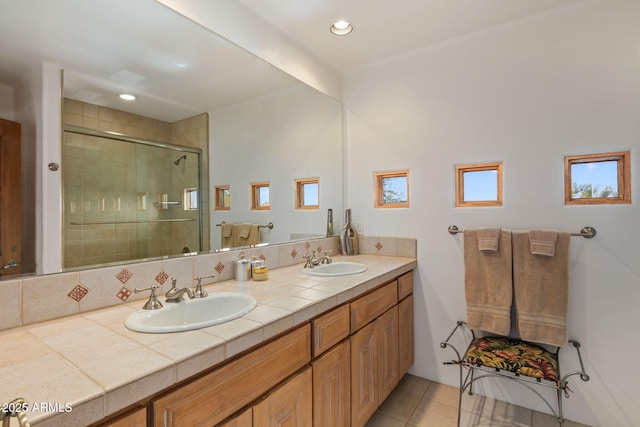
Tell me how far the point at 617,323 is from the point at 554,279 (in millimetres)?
401

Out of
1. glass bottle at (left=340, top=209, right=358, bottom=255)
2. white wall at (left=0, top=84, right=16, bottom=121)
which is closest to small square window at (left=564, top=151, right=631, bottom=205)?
glass bottle at (left=340, top=209, right=358, bottom=255)

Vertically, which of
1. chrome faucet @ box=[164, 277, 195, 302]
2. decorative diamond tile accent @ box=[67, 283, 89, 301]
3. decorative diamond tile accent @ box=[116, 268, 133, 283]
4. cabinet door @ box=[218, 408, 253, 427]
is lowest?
cabinet door @ box=[218, 408, 253, 427]

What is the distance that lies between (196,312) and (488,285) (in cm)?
170

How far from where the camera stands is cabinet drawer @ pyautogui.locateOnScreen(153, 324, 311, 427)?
81 centimetres

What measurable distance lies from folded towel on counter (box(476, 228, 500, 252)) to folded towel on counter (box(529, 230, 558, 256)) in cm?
17

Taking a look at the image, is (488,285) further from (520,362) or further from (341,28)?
(341,28)

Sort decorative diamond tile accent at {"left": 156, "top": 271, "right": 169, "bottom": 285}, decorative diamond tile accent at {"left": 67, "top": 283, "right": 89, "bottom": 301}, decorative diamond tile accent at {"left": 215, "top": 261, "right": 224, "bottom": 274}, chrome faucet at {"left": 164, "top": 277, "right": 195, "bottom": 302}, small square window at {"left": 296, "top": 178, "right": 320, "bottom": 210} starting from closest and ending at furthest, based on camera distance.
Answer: decorative diamond tile accent at {"left": 67, "top": 283, "right": 89, "bottom": 301}, chrome faucet at {"left": 164, "top": 277, "right": 195, "bottom": 302}, decorative diamond tile accent at {"left": 156, "top": 271, "right": 169, "bottom": 285}, decorative diamond tile accent at {"left": 215, "top": 261, "right": 224, "bottom": 274}, small square window at {"left": 296, "top": 178, "right": 320, "bottom": 210}

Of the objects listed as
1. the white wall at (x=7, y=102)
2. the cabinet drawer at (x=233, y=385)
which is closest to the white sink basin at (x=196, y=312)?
the cabinet drawer at (x=233, y=385)

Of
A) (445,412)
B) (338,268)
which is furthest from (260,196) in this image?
(445,412)

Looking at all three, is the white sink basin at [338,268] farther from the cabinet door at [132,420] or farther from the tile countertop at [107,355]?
the cabinet door at [132,420]

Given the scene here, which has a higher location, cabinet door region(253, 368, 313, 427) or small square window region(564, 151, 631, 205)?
small square window region(564, 151, 631, 205)

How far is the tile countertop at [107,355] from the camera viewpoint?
649mm

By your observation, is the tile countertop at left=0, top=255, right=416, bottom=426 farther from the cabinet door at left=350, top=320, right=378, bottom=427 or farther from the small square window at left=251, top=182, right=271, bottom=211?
the small square window at left=251, top=182, right=271, bottom=211

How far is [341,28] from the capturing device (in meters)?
2.03
